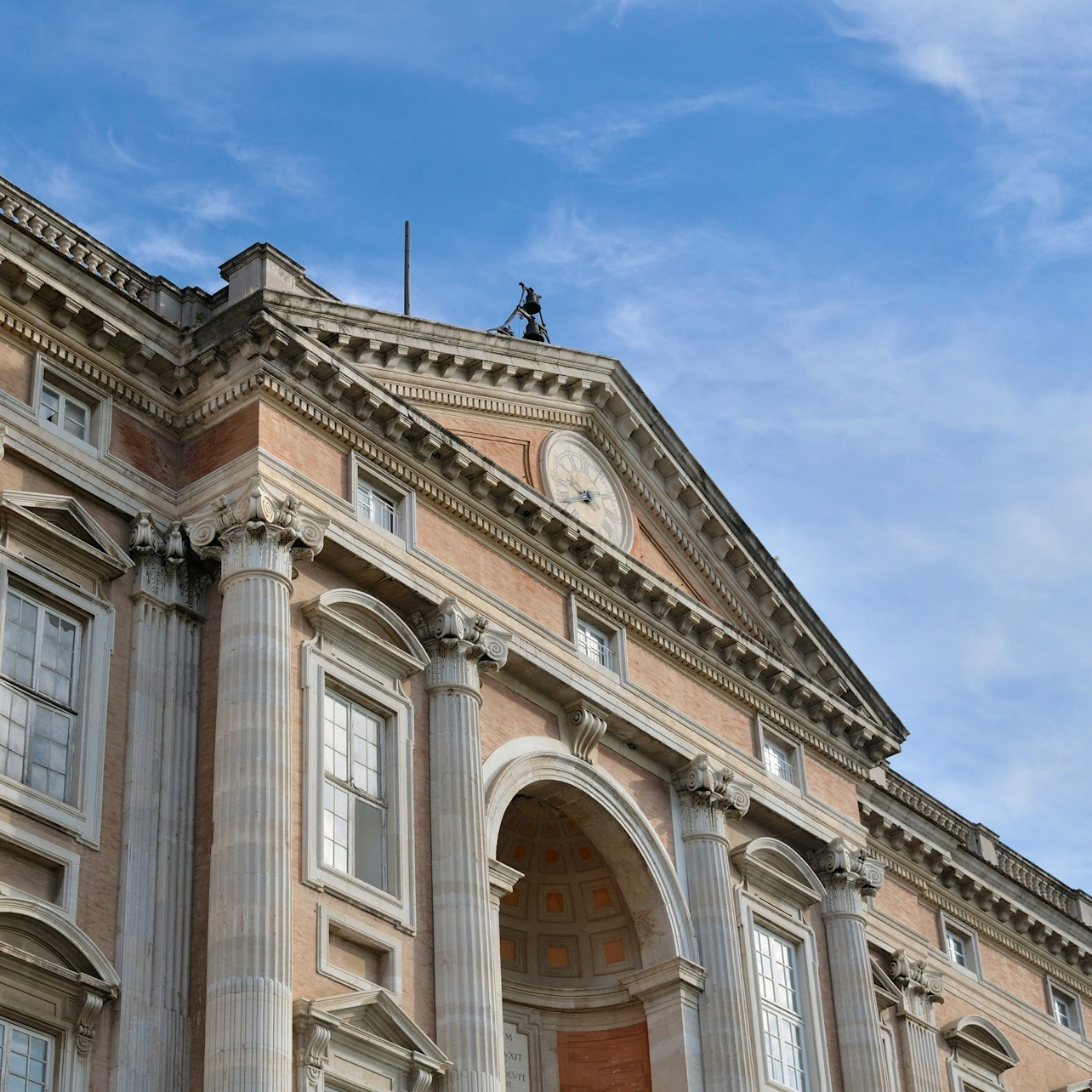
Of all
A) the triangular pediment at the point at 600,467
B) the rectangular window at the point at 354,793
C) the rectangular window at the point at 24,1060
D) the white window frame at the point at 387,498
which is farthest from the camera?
the triangular pediment at the point at 600,467

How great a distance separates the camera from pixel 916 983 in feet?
136

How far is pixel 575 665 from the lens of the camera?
110 feet

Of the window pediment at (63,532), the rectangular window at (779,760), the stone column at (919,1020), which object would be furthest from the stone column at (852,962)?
the window pediment at (63,532)

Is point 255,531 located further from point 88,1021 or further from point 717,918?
point 717,918

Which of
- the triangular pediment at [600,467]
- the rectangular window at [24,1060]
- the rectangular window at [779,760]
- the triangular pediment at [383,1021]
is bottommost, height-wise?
the rectangular window at [24,1060]

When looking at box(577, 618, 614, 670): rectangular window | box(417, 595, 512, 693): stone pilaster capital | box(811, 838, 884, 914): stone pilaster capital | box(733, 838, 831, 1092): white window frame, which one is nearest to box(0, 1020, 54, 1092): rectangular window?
box(417, 595, 512, 693): stone pilaster capital

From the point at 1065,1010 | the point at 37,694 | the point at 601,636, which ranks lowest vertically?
the point at 37,694

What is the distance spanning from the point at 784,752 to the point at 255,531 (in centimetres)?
1303

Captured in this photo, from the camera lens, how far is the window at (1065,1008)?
4709 centimetres

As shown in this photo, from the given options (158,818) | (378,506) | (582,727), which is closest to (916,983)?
(582,727)

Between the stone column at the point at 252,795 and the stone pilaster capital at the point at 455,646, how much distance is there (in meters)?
2.56

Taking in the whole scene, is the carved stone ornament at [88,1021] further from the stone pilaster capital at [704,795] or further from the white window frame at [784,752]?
the white window frame at [784,752]

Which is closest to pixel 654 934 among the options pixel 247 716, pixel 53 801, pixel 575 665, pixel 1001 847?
pixel 575 665

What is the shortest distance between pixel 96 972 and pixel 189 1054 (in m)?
1.49
